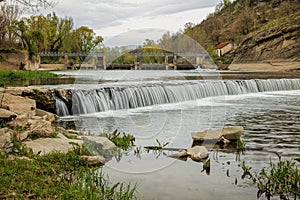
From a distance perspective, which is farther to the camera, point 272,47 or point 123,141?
point 272,47

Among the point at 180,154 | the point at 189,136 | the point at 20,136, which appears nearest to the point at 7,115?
the point at 20,136

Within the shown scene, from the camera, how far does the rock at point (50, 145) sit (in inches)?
299

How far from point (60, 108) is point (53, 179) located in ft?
29.3

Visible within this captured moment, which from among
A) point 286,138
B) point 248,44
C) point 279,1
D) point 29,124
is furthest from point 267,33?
point 29,124

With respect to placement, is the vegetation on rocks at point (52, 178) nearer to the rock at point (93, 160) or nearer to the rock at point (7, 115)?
Answer: the rock at point (93, 160)

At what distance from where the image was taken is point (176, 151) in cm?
894

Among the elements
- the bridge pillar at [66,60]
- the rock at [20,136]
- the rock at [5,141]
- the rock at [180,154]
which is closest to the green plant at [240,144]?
the rock at [180,154]

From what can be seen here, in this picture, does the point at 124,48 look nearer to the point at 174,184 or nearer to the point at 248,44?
the point at 174,184

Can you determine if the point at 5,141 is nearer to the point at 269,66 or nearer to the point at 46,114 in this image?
the point at 46,114

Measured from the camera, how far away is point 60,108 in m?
14.7

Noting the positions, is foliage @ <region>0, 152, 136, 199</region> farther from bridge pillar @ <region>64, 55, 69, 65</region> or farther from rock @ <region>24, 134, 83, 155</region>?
bridge pillar @ <region>64, 55, 69, 65</region>

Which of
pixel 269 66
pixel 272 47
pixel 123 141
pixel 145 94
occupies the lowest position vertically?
pixel 123 141

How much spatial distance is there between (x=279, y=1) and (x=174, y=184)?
84.6 m

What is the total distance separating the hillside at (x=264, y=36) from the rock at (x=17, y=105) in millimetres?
31697
